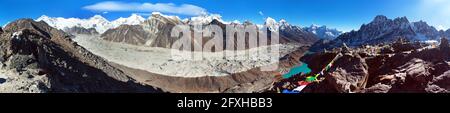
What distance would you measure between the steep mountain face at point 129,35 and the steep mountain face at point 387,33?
58558 millimetres

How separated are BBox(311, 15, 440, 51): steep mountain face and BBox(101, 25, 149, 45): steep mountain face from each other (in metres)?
58.6

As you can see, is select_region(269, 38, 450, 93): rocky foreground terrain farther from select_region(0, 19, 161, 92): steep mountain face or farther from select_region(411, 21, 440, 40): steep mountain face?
select_region(411, 21, 440, 40): steep mountain face

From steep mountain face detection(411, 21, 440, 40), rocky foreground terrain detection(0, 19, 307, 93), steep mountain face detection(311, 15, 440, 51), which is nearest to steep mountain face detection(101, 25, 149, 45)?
steep mountain face detection(311, 15, 440, 51)

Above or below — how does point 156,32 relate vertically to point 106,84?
above

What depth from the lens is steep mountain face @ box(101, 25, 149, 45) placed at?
13675 centimetres

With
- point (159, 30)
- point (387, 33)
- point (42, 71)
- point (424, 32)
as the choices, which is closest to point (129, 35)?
point (159, 30)

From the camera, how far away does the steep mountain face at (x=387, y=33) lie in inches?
4860

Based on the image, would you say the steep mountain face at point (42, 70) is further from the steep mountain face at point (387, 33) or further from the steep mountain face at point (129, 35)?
the steep mountain face at point (129, 35)

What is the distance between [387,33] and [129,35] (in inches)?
3286

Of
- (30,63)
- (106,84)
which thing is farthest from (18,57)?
(106,84)

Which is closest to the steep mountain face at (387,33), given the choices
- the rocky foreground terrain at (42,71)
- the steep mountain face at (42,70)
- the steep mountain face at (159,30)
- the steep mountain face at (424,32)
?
the steep mountain face at (424,32)
